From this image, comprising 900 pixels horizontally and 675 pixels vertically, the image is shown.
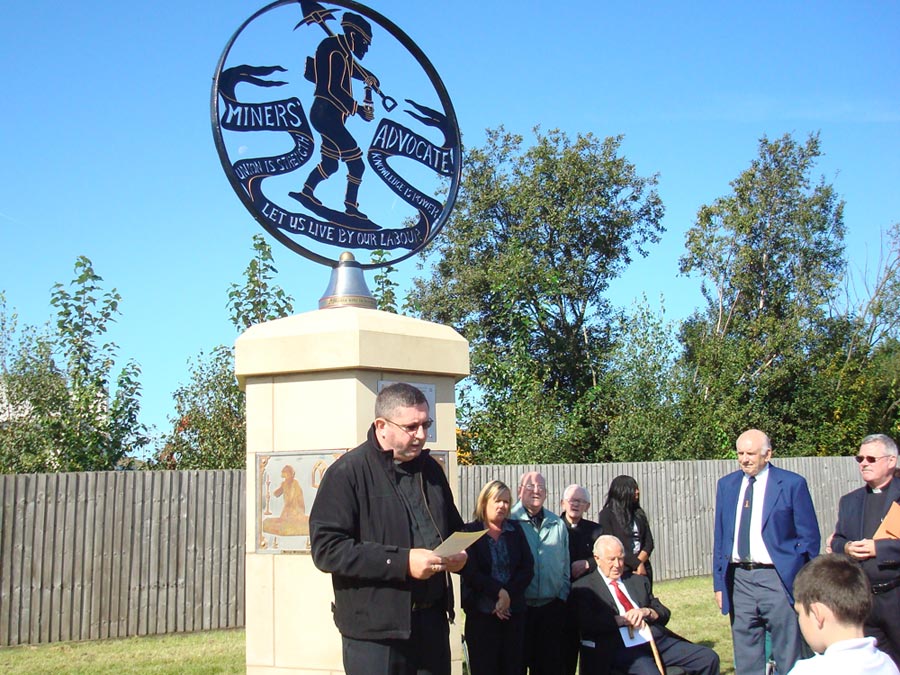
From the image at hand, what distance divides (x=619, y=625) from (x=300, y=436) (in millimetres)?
2475

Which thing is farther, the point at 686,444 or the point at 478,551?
the point at 686,444

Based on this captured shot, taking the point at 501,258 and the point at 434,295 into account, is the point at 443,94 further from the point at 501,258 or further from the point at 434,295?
the point at 434,295

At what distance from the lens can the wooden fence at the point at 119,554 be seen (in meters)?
9.41

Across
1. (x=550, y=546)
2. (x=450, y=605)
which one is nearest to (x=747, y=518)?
(x=550, y=546)

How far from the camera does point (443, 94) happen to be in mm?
6344

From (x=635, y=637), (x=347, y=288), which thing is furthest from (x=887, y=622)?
(x=347, y=288)

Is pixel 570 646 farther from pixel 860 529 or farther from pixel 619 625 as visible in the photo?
pixel 860 529

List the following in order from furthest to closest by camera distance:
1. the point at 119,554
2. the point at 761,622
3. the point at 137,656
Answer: the point at 119,554 < the point at 137,656 < the point at 761,622

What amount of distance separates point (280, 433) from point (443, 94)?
2.66 metres

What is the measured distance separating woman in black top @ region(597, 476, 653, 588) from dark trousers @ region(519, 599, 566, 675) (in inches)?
52.7

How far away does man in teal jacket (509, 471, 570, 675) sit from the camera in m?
6.27

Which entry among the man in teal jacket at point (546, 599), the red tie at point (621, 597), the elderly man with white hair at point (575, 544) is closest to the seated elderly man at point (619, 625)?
the red tie at point (621, 597)

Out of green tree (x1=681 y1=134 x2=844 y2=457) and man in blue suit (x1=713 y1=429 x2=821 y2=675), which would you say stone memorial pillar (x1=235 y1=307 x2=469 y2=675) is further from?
green tree (x1=681 y1=134 x2=844 y2=457)

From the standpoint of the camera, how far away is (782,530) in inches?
250
